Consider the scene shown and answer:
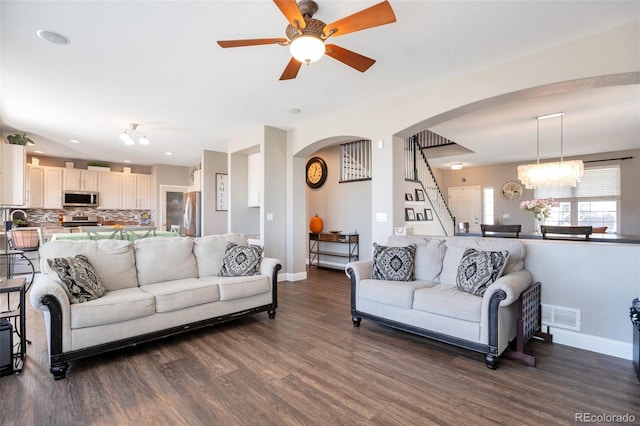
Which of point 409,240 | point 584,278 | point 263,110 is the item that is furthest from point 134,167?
point 584,278

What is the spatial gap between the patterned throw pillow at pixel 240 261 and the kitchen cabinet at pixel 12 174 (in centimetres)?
451

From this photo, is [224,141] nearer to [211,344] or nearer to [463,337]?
[211,344]

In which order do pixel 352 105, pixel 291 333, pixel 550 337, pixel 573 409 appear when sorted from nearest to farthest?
pixel 573 409 < pixel 550 337 < pixel 291 333 < pixel 352 105

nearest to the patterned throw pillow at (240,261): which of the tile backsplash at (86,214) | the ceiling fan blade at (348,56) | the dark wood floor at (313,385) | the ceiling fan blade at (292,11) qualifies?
the dark wood floor at (313,385)

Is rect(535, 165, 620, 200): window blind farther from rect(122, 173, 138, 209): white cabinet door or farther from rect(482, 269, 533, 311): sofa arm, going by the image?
rect(122, 173, 138, 209): white cabinet door

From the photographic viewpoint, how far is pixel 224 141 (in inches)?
267

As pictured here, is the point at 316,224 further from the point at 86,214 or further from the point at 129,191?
the point at 86,214

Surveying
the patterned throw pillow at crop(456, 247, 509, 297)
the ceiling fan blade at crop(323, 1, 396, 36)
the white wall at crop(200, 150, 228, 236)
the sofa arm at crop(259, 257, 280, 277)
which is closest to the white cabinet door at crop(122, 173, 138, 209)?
the white wall at crop(200, 150, 228, 236)

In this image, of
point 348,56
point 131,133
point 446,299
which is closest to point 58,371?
point 446,299

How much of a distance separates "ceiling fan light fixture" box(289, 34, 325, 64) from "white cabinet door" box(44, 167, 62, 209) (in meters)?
8.65

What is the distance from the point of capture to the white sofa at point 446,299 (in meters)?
2.47

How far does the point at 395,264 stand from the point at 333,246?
11.6 feet

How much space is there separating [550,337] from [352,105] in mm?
3648

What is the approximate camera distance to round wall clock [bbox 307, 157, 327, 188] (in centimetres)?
723
